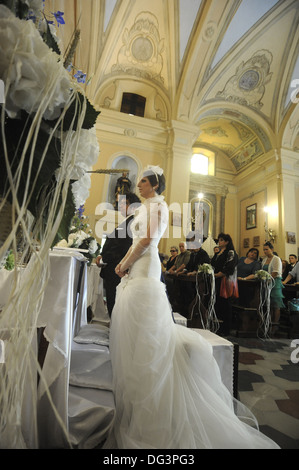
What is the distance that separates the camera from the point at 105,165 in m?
7.69

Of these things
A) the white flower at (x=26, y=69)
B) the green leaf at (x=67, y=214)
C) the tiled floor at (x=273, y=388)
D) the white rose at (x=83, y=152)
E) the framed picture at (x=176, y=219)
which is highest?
the framed picture at (x=176, y=219)

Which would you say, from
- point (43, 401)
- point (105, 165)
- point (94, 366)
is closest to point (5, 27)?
point (43, 401)

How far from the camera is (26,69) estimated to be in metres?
0.45

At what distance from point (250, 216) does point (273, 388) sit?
9.29m

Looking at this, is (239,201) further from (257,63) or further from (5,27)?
(5,27)

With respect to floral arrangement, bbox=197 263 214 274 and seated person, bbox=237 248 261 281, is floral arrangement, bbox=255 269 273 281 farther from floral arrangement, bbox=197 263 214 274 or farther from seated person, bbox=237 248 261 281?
floral arrangement, bbox=197 263 214 274

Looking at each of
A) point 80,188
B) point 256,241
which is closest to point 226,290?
point 80,188

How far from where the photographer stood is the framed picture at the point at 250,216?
9984 millimetres

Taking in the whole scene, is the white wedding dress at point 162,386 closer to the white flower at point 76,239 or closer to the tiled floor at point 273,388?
the tiled floor at point 273,388

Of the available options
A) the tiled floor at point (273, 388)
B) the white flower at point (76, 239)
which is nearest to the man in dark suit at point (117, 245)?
the white flower at point (76, 239)

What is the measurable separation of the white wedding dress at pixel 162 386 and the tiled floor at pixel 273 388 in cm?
30
